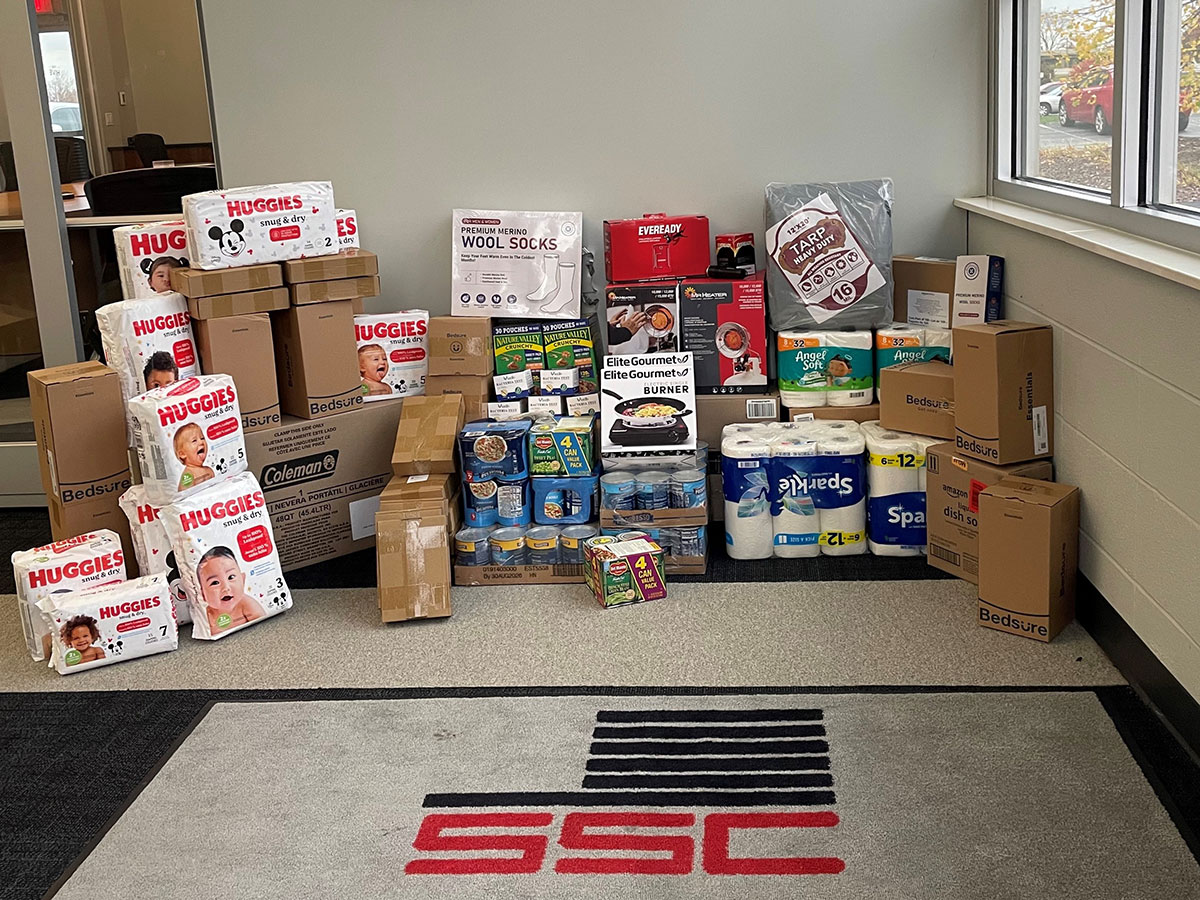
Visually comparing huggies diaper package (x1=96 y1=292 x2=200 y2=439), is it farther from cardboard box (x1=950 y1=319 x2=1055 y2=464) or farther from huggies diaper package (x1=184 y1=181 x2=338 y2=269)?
Result: cardboard box (x1=950 y1=319 x2=1055 y2=464)

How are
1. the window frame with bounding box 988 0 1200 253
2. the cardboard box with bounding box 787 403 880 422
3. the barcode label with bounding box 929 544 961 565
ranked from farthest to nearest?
the cardboard box with bounding box 787 403 880 422 < the barcode label with bounding box 929 544 961 565 < the window frame with bounding box 988 0 1200 253

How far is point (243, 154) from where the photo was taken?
14.3ft

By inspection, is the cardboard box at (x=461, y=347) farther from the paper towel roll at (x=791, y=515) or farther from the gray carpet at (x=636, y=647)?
the paper towel roll at (x=791, y=515)

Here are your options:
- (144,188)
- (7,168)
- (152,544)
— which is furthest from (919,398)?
(7,168)

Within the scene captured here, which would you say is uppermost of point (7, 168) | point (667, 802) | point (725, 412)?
point (7, 168)

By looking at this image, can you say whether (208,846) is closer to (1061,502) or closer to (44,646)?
(44,646)

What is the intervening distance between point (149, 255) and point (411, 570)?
1390mm

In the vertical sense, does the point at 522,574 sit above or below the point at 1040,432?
below

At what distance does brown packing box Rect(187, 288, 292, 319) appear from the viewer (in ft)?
11.9

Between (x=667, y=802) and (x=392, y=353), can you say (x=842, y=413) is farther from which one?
(x=667, y=802)

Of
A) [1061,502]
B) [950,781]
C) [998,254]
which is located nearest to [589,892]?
[950,781]

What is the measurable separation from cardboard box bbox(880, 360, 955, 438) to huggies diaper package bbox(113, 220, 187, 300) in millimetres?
2318

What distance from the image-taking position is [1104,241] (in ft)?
9.40

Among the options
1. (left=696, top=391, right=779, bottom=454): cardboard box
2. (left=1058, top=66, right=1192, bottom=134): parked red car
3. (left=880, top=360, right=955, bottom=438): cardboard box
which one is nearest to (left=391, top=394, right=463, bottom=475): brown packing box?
(left=696, top=391, right=779, bottom=454): cardboard box
